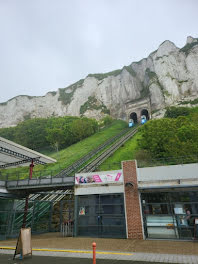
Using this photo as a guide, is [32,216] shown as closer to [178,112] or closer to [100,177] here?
[100,177]

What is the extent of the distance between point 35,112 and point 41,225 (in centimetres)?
10539

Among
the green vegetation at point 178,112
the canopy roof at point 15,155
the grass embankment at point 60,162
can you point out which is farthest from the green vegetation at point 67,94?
the canopy roof at point 15,155

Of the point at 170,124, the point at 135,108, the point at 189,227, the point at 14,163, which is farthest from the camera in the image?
the point at 135,108

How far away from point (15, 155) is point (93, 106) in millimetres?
87213

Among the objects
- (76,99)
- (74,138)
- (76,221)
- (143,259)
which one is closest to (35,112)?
(76,99)

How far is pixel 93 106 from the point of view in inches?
4085

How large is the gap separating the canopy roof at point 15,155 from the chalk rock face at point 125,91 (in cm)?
6486

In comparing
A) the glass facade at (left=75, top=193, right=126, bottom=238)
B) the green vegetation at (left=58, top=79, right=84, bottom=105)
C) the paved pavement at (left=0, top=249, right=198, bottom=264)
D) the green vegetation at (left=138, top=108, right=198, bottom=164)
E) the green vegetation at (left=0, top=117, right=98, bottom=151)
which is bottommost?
the paved pavement at (left=0, top=249, right=198, bottom=264)

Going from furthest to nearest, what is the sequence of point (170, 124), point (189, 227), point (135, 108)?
point (135, 108)
point (170, 124)
point (189, 227)

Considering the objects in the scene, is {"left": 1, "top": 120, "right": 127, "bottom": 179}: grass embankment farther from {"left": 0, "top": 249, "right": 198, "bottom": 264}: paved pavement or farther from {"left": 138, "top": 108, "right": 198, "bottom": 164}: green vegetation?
{"left": 138, "top": 108, "right": 198, "bottom": 164}: green vegetation

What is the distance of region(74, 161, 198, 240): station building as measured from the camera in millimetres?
12461

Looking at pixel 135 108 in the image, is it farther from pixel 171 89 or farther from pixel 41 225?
pixel 41 225

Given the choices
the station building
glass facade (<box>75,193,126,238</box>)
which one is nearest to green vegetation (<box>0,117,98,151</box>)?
glass facade (<box>75,193,126,238</box>)

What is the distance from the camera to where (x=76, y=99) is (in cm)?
11162
